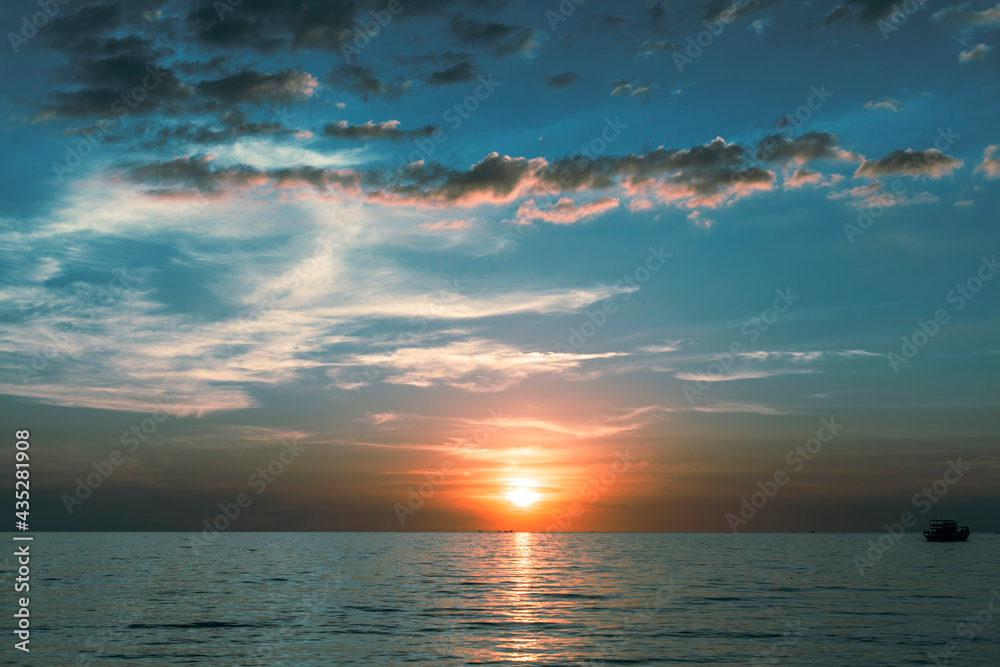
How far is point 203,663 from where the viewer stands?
4122cm

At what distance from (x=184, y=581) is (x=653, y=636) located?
70206 mm

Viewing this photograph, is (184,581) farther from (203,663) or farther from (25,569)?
(203,663)

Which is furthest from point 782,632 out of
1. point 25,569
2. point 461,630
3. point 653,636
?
point 25,569
